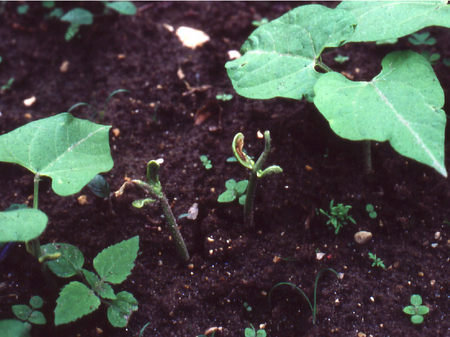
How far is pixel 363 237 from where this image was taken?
5.24 feet

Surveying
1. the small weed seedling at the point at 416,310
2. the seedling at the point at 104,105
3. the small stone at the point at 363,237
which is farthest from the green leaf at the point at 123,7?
the small weed seedling at the point at 416,310

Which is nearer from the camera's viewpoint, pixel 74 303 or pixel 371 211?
pixel 74 303

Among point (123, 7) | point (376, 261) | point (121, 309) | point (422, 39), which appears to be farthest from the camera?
point (123, 7)

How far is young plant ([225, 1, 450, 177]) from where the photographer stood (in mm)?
1244

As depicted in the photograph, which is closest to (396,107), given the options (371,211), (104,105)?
(371,211)

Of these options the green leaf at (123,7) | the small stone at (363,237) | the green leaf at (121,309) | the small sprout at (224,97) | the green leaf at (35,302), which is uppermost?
the green leaf at (123,7)

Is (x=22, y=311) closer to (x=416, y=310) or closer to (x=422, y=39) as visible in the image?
(x=416, y=310)

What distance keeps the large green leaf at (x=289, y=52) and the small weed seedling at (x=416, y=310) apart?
875 millimetres

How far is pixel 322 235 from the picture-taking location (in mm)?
1639

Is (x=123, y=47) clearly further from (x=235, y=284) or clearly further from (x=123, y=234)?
(x=235, y=284)

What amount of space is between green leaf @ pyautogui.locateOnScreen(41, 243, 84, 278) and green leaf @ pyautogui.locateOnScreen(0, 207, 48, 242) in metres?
0.25

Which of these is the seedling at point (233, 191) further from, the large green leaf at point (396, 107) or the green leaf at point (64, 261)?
the green leaf at point (64, 261)

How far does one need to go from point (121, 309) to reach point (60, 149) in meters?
0.64

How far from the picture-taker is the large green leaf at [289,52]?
149cm
